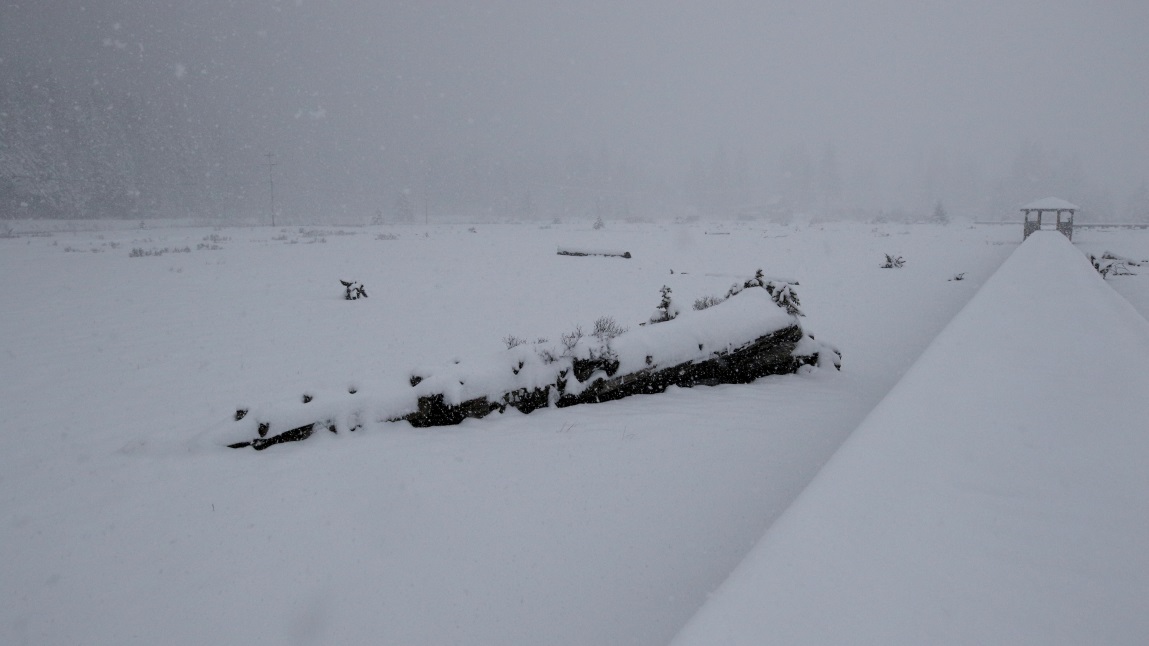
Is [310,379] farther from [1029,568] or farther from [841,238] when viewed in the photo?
[841,238]

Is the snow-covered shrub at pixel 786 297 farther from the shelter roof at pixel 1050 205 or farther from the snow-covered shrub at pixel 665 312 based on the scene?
the shelter roof at pixel 1050 205

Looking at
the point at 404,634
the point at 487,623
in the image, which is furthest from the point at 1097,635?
the point at 404,634

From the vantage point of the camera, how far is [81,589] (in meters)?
3.31

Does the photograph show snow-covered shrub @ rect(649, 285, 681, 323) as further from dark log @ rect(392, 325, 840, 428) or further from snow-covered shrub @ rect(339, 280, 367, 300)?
snow-covered shrub @ rect(339, 280, 367, 300)

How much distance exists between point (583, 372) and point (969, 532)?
4467 millimetres

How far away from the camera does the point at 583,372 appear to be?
6254 mm

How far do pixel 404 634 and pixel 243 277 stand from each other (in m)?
16.9

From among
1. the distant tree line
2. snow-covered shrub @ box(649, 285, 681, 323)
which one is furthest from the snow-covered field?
the distant tree line

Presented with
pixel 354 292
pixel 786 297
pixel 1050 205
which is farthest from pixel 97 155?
pixel 1050 205

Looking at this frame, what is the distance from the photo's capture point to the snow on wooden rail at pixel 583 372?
5.32 m

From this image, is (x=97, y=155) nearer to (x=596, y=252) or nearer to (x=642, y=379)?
(x=596, y=252)

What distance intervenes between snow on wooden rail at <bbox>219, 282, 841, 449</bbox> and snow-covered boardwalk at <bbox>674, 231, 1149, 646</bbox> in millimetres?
2962

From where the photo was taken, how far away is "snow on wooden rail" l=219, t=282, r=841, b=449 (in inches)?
210

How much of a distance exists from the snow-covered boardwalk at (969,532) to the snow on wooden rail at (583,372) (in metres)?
2.96
